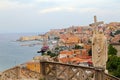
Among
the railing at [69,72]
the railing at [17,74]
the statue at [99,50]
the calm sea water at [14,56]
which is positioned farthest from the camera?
the calm sea water at [14,56]

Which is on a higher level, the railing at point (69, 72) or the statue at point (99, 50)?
the statue at point (99, 50)

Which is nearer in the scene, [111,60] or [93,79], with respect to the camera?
[93,79]

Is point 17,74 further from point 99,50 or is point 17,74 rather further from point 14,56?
point 14,56

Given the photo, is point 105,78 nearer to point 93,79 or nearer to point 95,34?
point 93,79

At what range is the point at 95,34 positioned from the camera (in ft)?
25.2

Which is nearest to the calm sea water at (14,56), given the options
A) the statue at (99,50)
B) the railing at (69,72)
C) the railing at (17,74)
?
the railing at (17,74)

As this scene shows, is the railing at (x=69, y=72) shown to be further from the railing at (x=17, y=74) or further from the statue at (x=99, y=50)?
the railing at (x=17, y=74)

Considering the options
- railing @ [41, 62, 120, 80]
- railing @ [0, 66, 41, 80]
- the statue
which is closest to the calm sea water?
railing @ [0, 66, 41, 80]

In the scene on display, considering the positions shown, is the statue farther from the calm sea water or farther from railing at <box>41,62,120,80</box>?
the calm sea water

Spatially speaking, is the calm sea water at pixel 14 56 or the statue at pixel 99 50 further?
the calm sea water at pixel 14 56

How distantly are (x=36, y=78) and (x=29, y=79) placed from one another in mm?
827

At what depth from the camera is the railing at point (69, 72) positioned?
5477 mm

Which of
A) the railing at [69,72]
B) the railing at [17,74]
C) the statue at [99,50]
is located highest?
the statue at [99,50]

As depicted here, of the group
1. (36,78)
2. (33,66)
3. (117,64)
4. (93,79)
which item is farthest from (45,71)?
(33,66)
